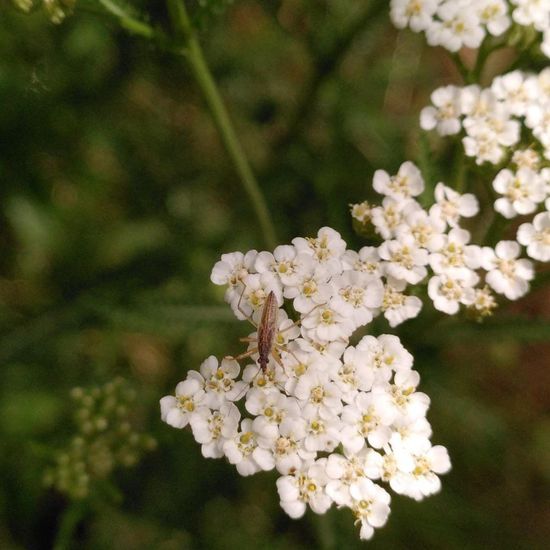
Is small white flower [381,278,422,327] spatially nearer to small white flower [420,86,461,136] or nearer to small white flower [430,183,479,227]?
small white flower [430,183,479,227]

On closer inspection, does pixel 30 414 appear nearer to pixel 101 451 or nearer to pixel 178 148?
pixel 101 451

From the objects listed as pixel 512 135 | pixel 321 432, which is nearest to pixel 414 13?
pixel 512 135

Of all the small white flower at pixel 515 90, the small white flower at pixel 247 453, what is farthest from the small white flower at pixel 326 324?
the small white flower at pixel 515 90

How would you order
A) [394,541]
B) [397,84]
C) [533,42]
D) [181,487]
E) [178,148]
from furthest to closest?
1. [397,84]
2. [178,148]
3. [394,541]
4. [181,487]
5. [533,42]

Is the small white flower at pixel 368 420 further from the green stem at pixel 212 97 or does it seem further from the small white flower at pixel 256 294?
the green stem at pixel 212 97

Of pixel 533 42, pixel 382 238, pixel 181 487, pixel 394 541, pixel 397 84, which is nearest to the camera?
pixel 382 238

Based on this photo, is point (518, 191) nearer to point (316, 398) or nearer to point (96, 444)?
point (316, 398)

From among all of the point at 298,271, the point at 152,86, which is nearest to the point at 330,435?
the point at 298,271
